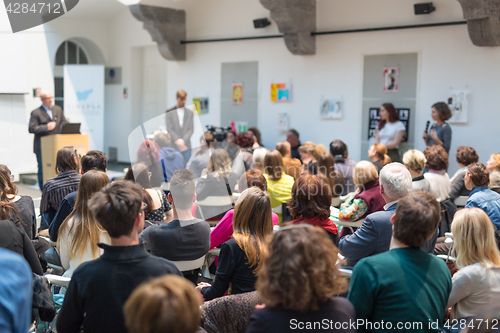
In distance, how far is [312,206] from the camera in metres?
2.99

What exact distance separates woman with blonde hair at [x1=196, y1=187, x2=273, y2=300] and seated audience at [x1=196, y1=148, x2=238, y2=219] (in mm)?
672

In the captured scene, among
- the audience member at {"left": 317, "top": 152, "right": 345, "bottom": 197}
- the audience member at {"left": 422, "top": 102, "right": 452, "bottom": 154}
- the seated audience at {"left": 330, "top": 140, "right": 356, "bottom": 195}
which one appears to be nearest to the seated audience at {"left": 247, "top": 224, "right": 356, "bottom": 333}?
the audience member at {"left": 317, "top": 152, "right": 345, "bottom": 197}

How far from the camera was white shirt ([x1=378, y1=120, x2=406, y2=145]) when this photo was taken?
24.4ft

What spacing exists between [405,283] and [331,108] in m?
6.62

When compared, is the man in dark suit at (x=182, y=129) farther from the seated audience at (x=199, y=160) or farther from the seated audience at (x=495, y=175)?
the seated audience at (x=495, y=175)

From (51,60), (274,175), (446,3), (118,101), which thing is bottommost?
(274,175)

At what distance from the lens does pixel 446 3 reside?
707 centimetres

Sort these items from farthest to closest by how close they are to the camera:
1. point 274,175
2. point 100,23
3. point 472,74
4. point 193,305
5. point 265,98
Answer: point 100,23
point 265,98
point 472,74
point 274,175
point 193,305

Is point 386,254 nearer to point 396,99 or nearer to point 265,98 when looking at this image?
point 396,99

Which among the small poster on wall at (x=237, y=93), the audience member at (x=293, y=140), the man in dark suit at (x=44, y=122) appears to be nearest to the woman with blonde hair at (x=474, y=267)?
the audience member at (x=293, y=140)

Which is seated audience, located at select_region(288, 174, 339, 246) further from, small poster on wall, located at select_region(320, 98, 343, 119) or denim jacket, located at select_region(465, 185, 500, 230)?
small poster on wall, located at select_region(320, 98, 343, 119)

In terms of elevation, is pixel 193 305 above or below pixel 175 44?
below

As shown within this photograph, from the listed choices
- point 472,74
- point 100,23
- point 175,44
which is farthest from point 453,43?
point 100,23

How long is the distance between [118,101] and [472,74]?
757 centimetres
